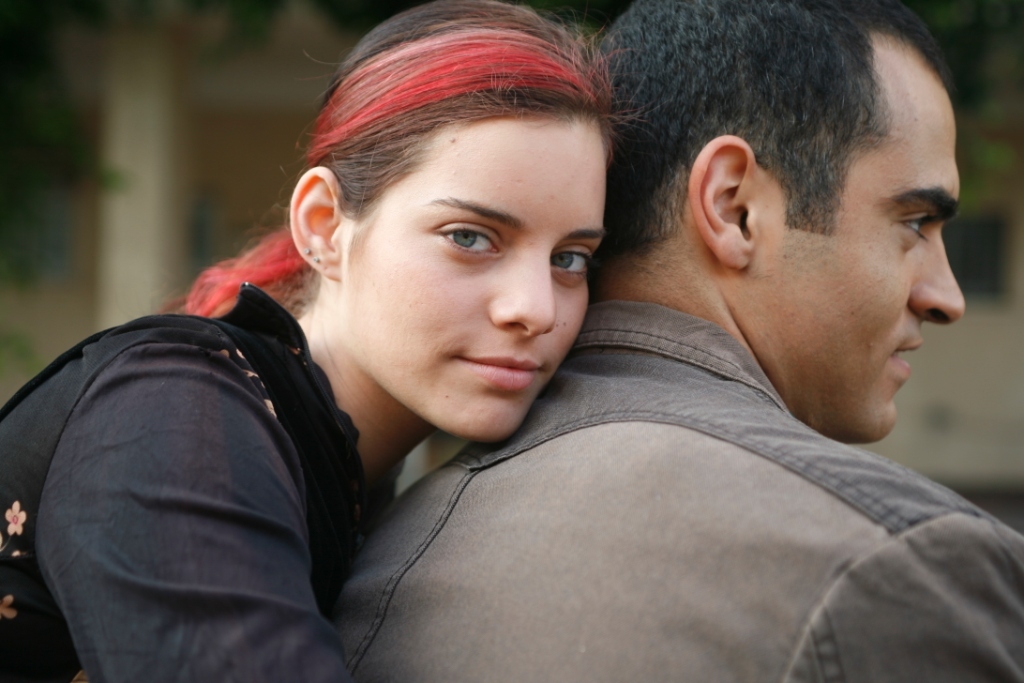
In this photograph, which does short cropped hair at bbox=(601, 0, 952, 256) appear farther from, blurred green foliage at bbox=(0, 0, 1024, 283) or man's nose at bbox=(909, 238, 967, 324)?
blurred green foliage at bbox=(0, 0, 1024, 283)

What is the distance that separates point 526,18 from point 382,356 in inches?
27.0

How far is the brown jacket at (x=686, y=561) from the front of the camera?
1210 millimetres

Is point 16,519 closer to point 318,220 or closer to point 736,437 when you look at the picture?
point 318,220

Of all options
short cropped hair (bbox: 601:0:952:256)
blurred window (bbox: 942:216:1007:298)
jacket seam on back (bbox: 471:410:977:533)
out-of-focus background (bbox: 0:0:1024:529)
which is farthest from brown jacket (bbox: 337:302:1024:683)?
blurred window (bbox: 942:216:1007:298)

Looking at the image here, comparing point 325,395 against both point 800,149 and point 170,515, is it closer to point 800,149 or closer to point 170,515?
point 170,515

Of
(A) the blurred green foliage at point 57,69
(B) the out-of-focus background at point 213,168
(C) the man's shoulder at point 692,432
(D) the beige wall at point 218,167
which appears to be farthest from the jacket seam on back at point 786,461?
(D) the beige wall at point 218,167

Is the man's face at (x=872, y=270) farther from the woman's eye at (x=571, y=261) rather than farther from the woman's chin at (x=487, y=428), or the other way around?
the woman's chin at (x=487, y=428)

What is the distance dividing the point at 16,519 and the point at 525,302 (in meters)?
0.83

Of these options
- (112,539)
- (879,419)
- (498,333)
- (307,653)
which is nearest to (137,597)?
(112,539)

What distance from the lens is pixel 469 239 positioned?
5.61 feet

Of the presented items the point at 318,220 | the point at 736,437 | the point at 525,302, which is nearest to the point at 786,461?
the point at 736,437

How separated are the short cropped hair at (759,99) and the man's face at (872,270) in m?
0.04

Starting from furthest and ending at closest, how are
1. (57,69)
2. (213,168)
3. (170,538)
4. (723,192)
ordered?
(213,168) < (57,69) < (723,192) < (170,538)

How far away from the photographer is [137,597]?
1.23m
